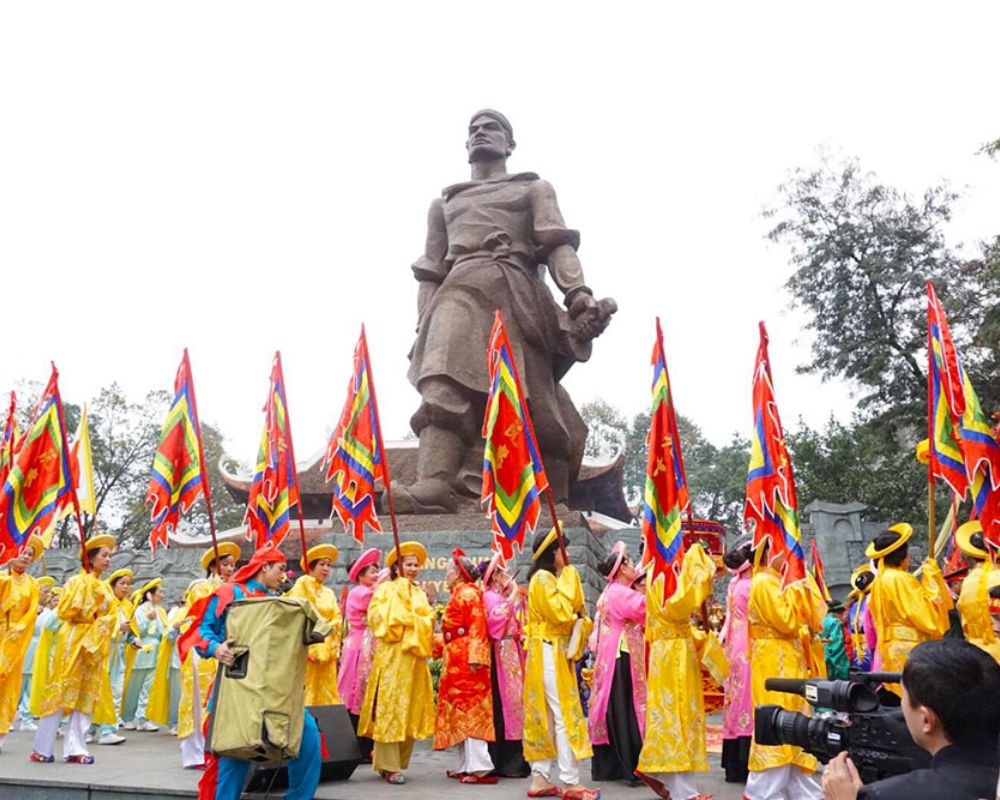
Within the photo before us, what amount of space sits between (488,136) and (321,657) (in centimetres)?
778

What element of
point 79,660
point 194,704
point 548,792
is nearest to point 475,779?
point 548,792

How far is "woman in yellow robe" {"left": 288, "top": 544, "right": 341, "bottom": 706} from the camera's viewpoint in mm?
6195

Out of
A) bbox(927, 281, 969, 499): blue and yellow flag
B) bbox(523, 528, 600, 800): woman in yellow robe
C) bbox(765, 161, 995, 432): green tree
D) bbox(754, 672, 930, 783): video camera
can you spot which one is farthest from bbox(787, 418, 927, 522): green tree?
bbox(754, 672, 930, 783): video camera

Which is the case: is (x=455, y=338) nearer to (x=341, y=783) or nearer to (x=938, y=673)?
(x=341, y=783)

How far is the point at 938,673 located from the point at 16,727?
9.84 metres

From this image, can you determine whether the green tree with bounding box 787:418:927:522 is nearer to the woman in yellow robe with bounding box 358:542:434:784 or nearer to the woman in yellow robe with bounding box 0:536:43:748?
the woman in yellow robe with bounding box 358:542:434:784

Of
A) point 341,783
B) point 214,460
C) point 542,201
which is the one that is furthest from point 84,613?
point 214,460

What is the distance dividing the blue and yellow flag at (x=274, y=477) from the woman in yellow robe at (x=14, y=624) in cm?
172

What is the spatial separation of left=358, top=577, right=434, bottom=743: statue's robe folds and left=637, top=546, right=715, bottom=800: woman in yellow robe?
1596mm

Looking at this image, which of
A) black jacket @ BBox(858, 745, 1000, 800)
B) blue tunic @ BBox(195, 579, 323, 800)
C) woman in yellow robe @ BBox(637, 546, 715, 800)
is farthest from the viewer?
woman in yellow robe @ BBox(637, 546, 715, 800)

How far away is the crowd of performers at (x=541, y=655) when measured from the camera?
483cm

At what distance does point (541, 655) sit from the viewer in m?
5.45

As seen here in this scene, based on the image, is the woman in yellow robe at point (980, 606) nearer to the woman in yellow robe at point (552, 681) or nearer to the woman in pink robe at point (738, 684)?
the woman in pink robe at point (738, 684)

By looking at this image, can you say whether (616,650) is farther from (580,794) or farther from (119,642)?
(119,642)
